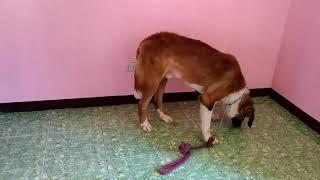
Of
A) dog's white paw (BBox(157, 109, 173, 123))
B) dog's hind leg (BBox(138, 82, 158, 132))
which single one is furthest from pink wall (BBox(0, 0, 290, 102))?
dog's hind leg (BBox(138, 82, 158, 132))

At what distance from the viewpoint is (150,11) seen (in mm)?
3004

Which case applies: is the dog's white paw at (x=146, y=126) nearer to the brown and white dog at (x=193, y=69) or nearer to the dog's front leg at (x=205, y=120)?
the brown and white dog at (x=193, y=69)

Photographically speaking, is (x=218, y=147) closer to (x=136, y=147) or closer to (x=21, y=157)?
(x=136, y=147)

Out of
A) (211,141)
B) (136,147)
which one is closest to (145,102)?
(136,147)

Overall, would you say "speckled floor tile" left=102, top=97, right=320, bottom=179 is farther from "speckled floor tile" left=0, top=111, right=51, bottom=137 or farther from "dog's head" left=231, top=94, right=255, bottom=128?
"speckled floor tile" left=0, top=111, right=51, bottom=137

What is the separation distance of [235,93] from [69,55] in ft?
4.75

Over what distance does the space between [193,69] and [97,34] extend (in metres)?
0.93

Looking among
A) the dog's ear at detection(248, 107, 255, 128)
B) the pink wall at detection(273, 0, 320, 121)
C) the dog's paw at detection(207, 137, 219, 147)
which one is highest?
the pink wall at detection(273, 0, 320, 121)

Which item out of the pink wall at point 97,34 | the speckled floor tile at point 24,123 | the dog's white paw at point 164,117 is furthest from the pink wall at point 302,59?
the speckled floor tile at point 24,123

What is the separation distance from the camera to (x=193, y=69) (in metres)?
2.61

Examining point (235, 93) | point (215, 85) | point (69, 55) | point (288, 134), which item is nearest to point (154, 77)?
point (215, 85)

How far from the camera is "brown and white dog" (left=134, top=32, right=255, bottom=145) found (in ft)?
8.45

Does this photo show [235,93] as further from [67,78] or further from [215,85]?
[67,78]

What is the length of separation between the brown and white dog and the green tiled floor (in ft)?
0.92
